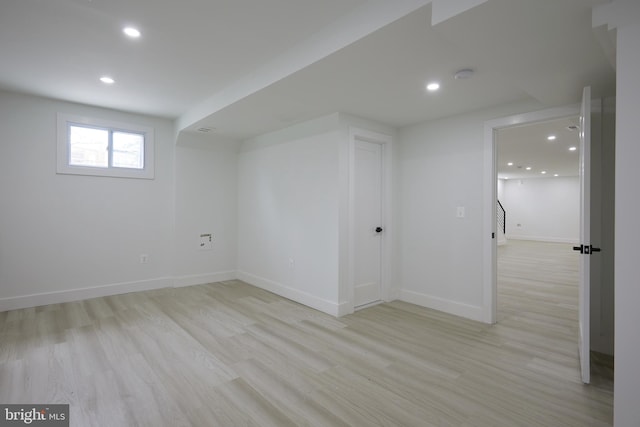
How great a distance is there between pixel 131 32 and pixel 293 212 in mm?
2644

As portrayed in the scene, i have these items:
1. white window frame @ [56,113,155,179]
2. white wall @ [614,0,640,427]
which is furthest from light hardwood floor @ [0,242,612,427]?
white window frame @ [56,113,155,179]

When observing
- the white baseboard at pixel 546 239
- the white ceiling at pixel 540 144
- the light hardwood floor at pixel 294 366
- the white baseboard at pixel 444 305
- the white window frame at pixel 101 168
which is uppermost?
the white ceiling at pixel 540 144

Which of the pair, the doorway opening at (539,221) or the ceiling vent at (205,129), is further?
the ceiling vent at (205,129)

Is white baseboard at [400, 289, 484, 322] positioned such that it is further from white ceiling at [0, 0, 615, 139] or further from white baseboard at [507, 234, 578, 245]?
white baseboard at [507, 234, 578, 245]

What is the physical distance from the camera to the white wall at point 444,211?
3576 mm

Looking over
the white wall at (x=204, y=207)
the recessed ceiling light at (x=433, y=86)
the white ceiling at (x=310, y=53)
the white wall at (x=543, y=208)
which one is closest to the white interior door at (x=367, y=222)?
the white ceiling at (x=310, y=53)

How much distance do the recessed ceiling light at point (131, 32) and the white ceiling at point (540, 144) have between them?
12.1ft

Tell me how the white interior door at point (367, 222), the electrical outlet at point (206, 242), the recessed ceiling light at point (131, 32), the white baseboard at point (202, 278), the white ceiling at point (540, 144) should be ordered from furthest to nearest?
1. the electrical outlet at point (206, 242)
2. the white baseboard at point (202, 278)
3. the white ceiling at point (540, 144)
4. the white interior door at point (367, 222)
5. the recessed ceiling light at point (131, 32)

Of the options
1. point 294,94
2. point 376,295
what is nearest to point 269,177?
point 294,94

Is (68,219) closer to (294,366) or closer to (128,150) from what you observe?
(128,150)

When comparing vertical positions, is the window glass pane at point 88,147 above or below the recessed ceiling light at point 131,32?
below

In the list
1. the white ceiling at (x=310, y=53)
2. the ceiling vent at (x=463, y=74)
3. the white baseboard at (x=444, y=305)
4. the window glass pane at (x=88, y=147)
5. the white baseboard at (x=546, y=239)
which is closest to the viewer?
the white ceiling at (x=310, y=53)

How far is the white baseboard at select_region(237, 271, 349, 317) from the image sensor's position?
3.70 meters

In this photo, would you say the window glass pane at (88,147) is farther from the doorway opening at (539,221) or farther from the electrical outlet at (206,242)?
the doorway opening at (539,221)
